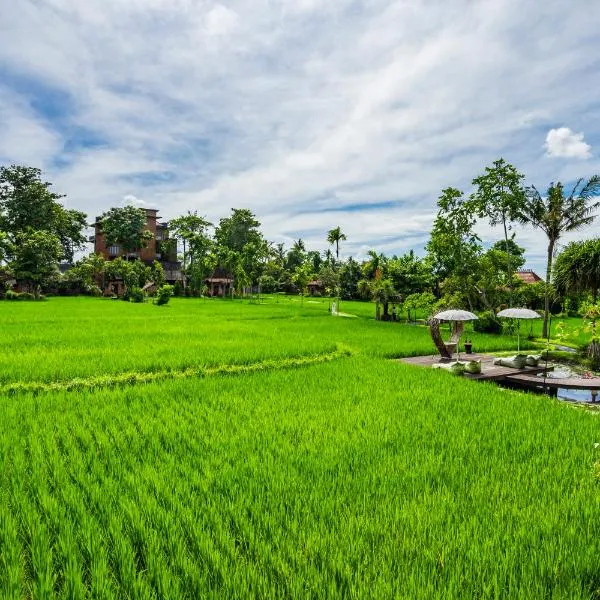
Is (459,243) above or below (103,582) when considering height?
above

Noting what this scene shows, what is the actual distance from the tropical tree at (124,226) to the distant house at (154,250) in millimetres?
2146

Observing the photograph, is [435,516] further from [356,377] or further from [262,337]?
[262,337]

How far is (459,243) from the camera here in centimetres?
2150

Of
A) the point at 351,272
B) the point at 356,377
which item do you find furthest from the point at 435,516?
the point at 351,272

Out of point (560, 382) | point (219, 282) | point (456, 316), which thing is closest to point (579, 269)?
point (456, 316)

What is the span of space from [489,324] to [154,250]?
4884 cm

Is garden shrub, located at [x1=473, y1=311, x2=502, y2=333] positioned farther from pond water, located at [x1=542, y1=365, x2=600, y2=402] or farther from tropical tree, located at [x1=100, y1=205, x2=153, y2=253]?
tropical tree, located at [x1=100, y1=205, x2=153, y2=253]

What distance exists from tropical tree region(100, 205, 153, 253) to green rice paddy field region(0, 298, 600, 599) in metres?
46.4

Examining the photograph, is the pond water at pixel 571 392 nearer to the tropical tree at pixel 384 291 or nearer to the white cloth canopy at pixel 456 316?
the white cloth canopy at pixel 456 316

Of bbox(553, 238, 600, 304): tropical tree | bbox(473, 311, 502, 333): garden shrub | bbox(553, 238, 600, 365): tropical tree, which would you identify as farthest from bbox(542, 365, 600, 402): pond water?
bbox(473, 311, 502, 333): garden shrub

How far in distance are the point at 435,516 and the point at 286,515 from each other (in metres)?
1.21

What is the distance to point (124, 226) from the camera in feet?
166

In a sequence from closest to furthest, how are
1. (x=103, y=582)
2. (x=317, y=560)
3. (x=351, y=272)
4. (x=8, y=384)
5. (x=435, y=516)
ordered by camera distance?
(x=103, y=582) → (x=317, y=560) → (x=435, y=516) → (x=8, y=384) → (x=351, y=272)

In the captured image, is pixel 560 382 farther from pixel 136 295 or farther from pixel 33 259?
pixel 33 259
